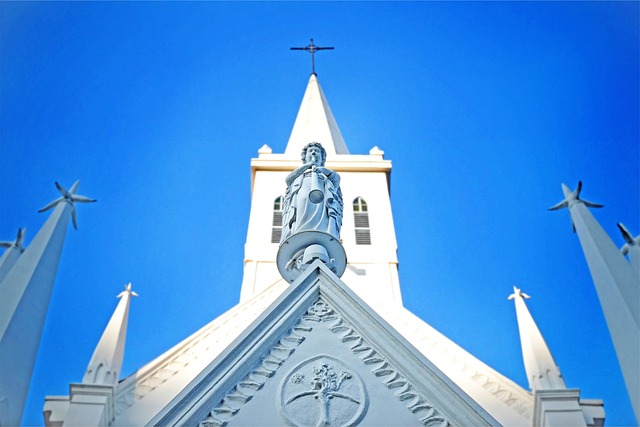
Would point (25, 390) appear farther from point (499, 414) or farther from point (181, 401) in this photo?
point (499, 414)

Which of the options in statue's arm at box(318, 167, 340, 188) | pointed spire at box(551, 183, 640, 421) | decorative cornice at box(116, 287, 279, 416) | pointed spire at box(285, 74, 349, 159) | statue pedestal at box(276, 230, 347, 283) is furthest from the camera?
pointed spire at box(285, 74, 349, 159)

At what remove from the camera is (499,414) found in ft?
52.3

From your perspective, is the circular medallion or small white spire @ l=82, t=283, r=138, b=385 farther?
small white spire @ l=82, t=283, r=138, b=385

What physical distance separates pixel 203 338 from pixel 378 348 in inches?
410

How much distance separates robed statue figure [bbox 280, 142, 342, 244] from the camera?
11148mm

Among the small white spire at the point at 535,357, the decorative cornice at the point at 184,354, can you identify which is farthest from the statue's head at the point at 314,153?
the decorative cornice at the point at 184,354

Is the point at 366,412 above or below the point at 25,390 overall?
below

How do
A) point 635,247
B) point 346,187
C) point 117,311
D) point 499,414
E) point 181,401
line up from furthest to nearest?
point 346,187
point 117,311
point 499,414
point 635,247
point 181,401

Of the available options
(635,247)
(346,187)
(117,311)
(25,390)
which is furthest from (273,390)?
(346,187)

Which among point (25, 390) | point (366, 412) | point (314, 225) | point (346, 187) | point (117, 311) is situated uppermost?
point (346, 187)

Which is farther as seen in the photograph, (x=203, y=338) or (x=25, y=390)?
(x=203, y=338)

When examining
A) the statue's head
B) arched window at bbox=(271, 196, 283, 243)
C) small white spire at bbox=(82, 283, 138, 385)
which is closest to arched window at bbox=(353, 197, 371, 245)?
arched window at bbox=(271, 196, 283, 243)

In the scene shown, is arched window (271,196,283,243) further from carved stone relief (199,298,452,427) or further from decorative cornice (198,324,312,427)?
carved stone relief (199,298,452,427)

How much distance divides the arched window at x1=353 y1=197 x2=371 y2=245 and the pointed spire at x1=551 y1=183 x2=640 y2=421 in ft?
42.8
